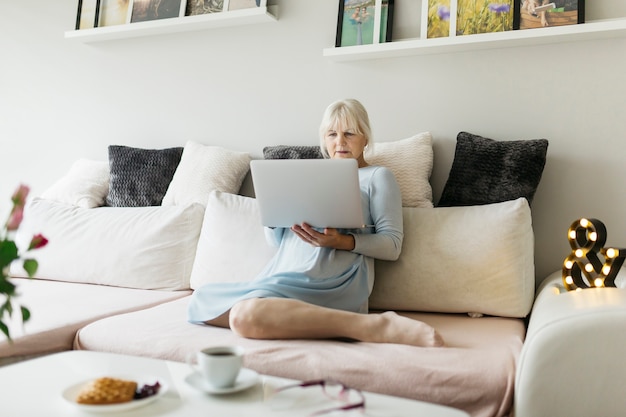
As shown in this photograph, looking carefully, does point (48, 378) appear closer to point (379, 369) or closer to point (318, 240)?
point (379, 369)

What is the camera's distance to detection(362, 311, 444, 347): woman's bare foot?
5.07ft

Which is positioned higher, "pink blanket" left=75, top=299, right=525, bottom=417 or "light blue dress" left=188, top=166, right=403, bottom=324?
"light blue dress" left=188, top=166, right=403, bottom=324

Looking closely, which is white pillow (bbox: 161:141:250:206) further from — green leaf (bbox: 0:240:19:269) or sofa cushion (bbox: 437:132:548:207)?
green leaf (bbox: 0:240:19:269)

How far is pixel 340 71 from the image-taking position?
8.32 feet

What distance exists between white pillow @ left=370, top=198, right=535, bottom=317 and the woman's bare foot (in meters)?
0.38

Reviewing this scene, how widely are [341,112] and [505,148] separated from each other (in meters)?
0.59

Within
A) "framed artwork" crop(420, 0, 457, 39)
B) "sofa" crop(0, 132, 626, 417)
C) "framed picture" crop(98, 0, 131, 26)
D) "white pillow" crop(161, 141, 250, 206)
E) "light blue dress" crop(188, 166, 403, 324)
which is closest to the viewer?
"sofa" crop(0, 132, 626, 417)

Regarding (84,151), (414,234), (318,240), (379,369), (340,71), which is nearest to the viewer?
(379,369)

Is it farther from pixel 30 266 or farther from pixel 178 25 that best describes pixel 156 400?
pixel 178 25

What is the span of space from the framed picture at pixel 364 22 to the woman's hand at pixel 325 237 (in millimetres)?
932

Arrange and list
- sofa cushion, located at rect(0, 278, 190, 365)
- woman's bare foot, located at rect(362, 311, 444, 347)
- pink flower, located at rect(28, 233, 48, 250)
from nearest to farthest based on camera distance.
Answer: pink flower, located at rect(28, 233, 48, 250), woman's bare foot, located at rect(362, 311, 444, 347), sofa cushion, located at rect(0, 278, 190, 365)

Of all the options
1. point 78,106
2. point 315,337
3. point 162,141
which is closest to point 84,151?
point 78,106

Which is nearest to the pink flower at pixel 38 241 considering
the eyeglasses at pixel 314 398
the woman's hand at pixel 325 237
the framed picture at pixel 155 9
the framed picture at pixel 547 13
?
the eyeglasses at pixel 314 398

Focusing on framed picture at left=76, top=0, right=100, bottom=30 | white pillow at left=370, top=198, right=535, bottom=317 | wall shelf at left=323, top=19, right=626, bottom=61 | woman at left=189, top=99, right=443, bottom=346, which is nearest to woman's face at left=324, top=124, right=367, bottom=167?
woman at left=189, top=99, right=443, bottom=346
